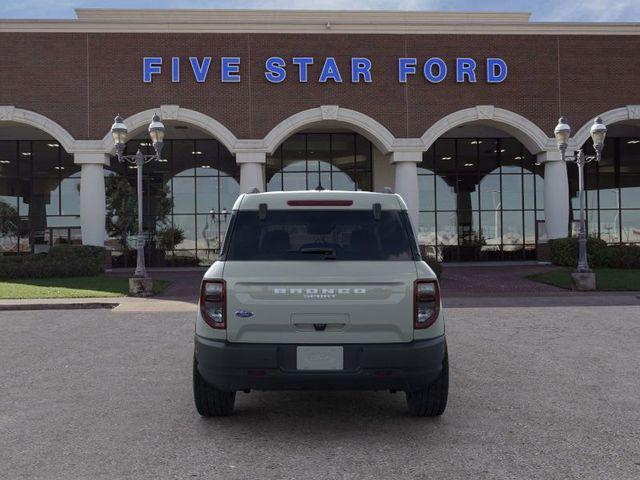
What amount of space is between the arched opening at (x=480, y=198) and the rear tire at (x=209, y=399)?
25.3 m

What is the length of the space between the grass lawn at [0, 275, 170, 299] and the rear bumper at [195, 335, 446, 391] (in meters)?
12.7

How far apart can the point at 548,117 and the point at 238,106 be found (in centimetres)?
1355

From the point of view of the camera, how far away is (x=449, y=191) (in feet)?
98.1

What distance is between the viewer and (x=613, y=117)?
24.1 m

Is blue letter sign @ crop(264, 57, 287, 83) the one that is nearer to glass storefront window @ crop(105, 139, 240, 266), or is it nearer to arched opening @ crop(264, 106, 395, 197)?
arched opening @ crop(264, 106, 395, 197)

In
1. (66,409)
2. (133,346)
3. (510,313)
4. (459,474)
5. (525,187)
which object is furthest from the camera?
(525,187)

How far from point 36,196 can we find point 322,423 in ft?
95.2

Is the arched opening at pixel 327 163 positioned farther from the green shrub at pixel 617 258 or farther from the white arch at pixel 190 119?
the green shrub at pixel 617 258

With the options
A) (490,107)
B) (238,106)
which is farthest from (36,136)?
(490,107)

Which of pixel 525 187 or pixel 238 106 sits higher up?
pixel 238 106

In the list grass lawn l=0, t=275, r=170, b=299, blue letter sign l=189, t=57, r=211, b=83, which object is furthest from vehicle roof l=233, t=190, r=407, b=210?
blue letter sign l=189, t=57, r=211, b=83

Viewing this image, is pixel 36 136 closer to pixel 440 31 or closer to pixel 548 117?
pixel 440 31

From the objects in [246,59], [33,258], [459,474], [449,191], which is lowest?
[459,474]

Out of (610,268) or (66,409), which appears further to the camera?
(610,268)
